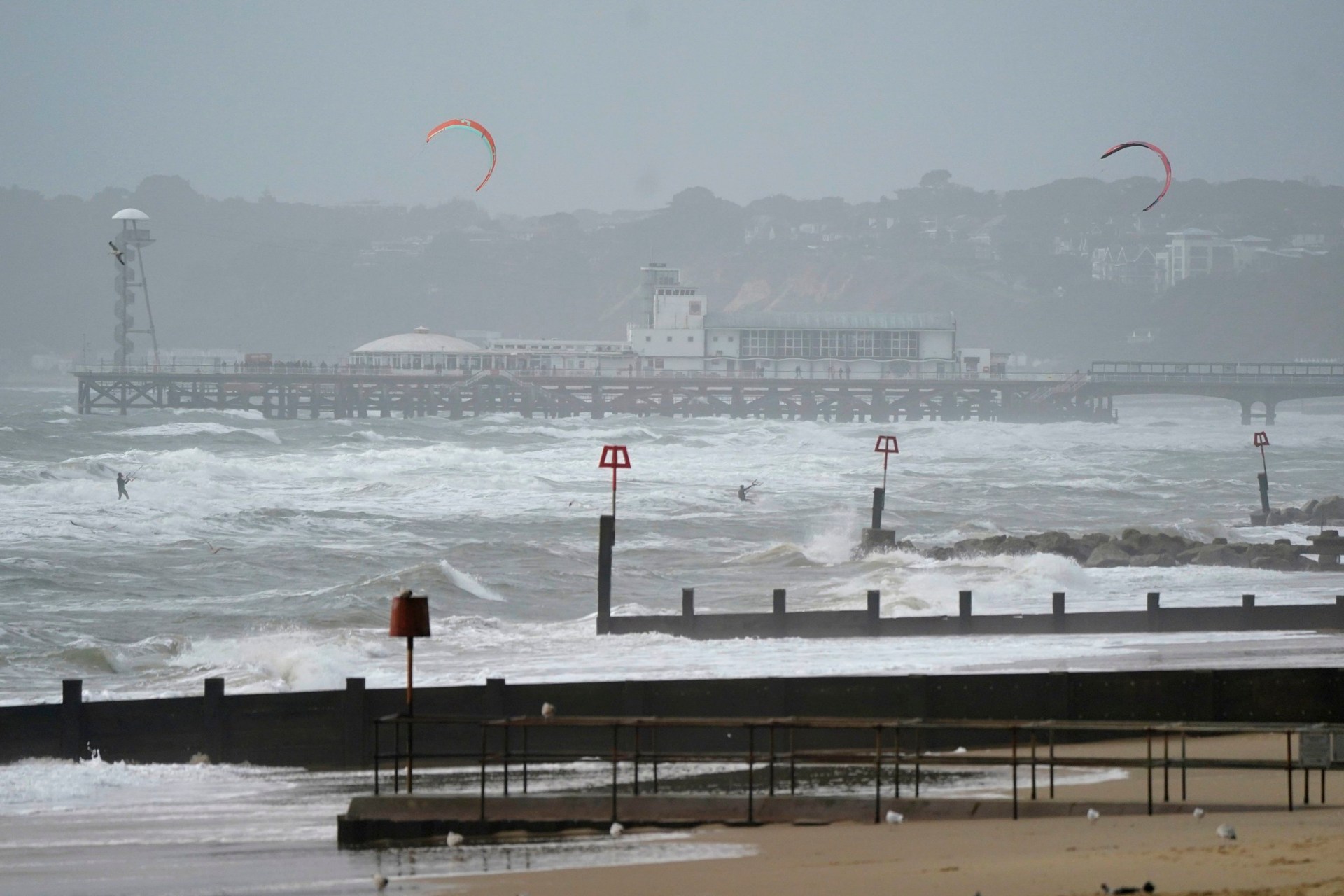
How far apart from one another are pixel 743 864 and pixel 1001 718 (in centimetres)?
395

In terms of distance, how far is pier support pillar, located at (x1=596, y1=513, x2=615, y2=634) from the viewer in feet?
58.2

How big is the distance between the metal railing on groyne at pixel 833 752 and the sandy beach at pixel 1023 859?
213 millimetres

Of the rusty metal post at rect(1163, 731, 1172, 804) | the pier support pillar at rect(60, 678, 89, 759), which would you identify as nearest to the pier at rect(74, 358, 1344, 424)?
the pier support pillar at rect(60, 678, 89, 759)

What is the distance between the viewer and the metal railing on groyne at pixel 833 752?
7.74 meters

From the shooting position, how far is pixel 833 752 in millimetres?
8945

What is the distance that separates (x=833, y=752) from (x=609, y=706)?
238 centimetres

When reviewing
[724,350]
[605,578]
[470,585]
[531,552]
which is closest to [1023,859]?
[605,578]

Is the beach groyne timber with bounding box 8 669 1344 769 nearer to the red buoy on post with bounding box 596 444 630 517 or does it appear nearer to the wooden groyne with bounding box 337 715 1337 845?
the wooden groyne with bounding box 337 715 1337 845

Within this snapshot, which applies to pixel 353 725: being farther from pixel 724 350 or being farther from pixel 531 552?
pixel 724 350

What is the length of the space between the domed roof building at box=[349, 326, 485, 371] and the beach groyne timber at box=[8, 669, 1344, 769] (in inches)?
3569

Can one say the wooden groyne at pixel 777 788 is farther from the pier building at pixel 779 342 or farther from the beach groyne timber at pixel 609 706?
the pier building at pixel 779 342

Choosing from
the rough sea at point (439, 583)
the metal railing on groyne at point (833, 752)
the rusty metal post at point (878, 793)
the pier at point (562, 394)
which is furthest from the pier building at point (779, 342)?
the rusty metal post at point (878, 793)

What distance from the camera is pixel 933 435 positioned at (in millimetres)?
87500

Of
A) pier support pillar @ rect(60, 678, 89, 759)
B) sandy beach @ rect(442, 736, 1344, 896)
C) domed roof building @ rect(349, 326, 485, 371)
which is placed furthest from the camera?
domed roof building @ rect(349, 326, 485, 371)
